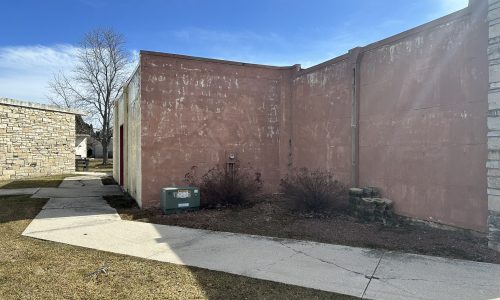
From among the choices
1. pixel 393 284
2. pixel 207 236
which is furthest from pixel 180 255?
pixel 393 284

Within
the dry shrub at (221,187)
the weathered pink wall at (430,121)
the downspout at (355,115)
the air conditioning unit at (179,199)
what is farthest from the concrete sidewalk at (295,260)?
the downspout at (355,115)

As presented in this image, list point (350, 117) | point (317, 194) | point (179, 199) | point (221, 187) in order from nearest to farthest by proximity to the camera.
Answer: point (317, 194) < point (179, 199) < point (350, 117) < point (221, 187)

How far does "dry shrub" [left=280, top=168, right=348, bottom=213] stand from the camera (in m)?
8.98

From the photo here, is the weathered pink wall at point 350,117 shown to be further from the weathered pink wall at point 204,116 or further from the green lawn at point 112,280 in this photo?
the green lawn at point 112,280

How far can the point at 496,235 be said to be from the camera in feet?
19.2

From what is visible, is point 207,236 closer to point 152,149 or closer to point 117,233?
point 117,233

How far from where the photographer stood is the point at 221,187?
395 inches

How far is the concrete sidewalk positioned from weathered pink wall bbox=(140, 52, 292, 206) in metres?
2.65

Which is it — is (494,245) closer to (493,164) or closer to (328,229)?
(493,164)

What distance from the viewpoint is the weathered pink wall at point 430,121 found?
6531 millimetres

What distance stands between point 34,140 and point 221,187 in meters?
16.4

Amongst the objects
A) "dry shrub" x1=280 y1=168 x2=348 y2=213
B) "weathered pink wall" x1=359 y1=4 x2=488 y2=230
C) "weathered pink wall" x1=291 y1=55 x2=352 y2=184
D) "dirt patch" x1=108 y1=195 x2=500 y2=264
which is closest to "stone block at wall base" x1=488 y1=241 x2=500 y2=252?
"dirt patch" x1=108 y1=195 x2=500 y2=264

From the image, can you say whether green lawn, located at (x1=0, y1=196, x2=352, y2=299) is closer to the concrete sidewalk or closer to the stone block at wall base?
the concrete sidewalk

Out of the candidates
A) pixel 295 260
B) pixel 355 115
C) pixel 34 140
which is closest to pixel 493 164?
pixel 295 260
